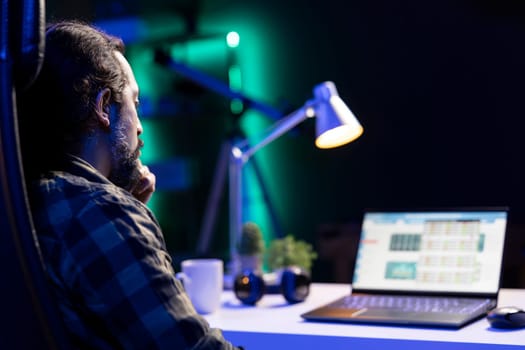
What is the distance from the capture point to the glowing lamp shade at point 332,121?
5.28 ft

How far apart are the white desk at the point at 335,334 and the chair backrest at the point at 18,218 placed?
67 centimetres

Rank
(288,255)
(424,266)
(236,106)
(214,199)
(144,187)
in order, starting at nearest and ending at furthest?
1. (144,187)
2. (424,266)
3. (288,255)
4. (214,199)
5. (236,106)

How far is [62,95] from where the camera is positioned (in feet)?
3.03

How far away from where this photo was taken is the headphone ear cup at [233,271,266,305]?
1.59m

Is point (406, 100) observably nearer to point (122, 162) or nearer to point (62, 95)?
point (122, 162)

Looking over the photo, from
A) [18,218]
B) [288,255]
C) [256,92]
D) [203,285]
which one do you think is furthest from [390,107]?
[18,218]

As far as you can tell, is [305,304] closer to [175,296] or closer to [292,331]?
[292,331]

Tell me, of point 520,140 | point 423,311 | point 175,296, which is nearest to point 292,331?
point 423,311

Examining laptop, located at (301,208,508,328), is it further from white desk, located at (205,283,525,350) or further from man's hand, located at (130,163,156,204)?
man's hand, located at (130,163,156,204)

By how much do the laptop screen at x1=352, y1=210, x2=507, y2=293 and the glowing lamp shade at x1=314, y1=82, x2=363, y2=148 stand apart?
0.19 meters

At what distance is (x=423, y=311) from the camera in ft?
4.37

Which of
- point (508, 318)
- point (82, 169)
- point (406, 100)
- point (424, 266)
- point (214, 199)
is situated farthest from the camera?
point (214, 199)

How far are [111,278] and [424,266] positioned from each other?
3.03 feet

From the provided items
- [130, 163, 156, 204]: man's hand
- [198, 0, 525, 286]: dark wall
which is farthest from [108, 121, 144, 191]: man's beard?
[198, 0, 525, 286]: dark wall
